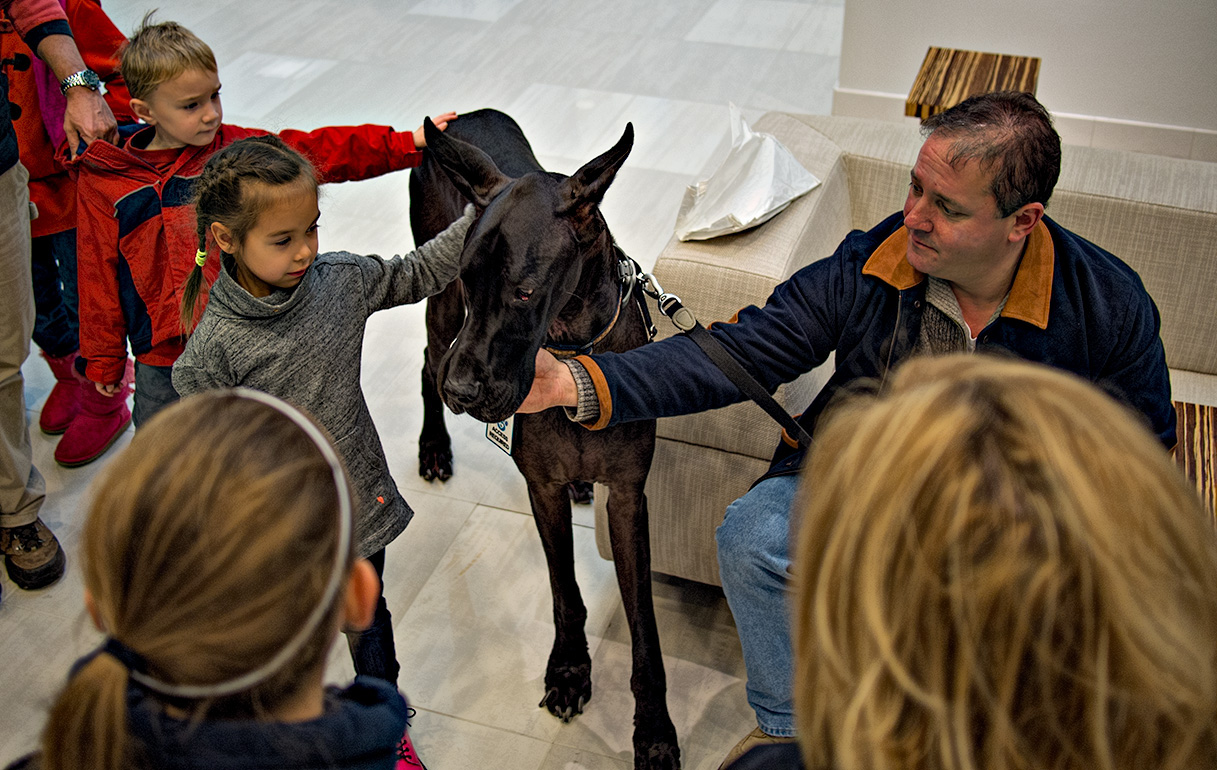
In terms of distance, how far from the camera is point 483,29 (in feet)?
18.5

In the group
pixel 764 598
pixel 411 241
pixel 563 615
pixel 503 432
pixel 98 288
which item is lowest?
pixel 411 241

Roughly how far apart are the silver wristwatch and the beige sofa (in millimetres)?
1302

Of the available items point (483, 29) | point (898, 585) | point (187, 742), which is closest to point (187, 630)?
point (187, 742)

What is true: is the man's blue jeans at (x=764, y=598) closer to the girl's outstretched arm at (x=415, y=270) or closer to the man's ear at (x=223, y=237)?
→ the girl's outstretched arm at (x=415, y=270)

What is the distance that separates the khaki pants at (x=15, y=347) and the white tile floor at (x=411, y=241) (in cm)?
21

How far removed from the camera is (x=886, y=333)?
1.89 metres

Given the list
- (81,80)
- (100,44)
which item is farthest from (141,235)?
(100,44)

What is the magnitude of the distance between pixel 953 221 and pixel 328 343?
43.0 inches

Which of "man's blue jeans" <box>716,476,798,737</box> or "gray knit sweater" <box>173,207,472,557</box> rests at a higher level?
"gray knit sweater" <box>173,207,472,557</box>

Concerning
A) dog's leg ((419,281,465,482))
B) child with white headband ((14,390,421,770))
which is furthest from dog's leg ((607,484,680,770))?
child with white headband ((14,390,421,770))

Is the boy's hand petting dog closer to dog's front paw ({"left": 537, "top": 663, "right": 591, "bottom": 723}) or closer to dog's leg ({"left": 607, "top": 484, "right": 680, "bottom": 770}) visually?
dog's leg ({"left": 607, "top": 484, "right": 680, "bottom": 770})

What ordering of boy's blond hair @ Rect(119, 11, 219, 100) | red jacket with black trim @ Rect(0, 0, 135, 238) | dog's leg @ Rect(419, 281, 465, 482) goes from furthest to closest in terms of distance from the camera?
dog's leg @ Rect(419, 281, 465, 482), red jacket with black trim @ Rect(0, 0, 135, 238), boy's blond hair @ Rect(119, 11, 219, 100)

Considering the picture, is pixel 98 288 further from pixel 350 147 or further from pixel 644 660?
pixel 644 660

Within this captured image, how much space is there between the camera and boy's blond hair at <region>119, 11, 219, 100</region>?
194cm
